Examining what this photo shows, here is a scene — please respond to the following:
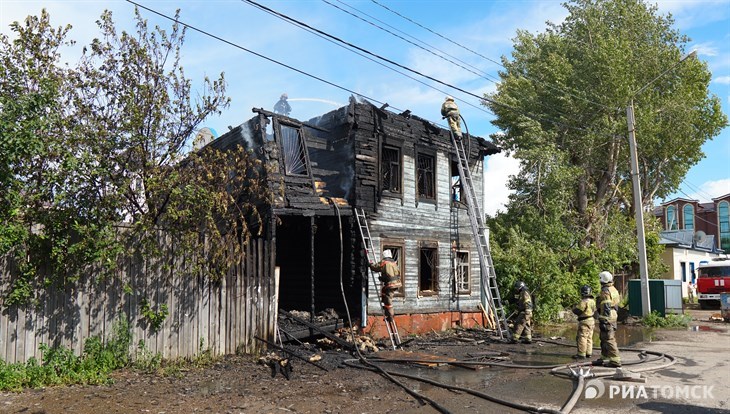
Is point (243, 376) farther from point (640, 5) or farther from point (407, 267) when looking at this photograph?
point (640, 5)

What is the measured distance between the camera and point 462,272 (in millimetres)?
18078

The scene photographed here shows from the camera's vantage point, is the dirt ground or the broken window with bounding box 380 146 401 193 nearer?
the dirt ground

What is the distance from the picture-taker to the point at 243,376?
9.38 meters

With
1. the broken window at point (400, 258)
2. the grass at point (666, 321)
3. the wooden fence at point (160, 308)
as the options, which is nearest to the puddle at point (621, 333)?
the grass at point (666, 321)

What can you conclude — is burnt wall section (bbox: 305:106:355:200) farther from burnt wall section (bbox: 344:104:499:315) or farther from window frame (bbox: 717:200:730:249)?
window frame (bbox: 717:200:730:249)

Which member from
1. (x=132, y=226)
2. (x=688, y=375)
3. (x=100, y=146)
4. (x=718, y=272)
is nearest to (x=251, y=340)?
(x=132, y=226)

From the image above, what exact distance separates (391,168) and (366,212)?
1.93m

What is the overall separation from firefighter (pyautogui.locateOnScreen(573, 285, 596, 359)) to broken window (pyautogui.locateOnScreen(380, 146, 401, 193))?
242 inches

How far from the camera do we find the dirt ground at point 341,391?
7.49m

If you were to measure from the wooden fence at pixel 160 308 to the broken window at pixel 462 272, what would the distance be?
781 cm

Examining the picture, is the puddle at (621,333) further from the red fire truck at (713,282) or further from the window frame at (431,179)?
the red fire truck at (713,282)

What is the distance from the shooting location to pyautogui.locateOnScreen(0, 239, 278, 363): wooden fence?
827 cm

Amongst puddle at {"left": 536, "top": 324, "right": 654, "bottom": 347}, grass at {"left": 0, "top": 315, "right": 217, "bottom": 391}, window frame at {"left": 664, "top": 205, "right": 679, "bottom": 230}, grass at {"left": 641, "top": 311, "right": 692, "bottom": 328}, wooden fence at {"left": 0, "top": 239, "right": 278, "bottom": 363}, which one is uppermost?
window frame at {"left": 664, "top": 205, "right": 679, "bottom": 230}

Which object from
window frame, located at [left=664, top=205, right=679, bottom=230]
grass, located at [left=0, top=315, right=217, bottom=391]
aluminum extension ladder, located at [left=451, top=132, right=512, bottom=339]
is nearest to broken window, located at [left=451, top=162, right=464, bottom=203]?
aluminum extension ladder, located at [left=451, top=132, right=512, bottom=339]
